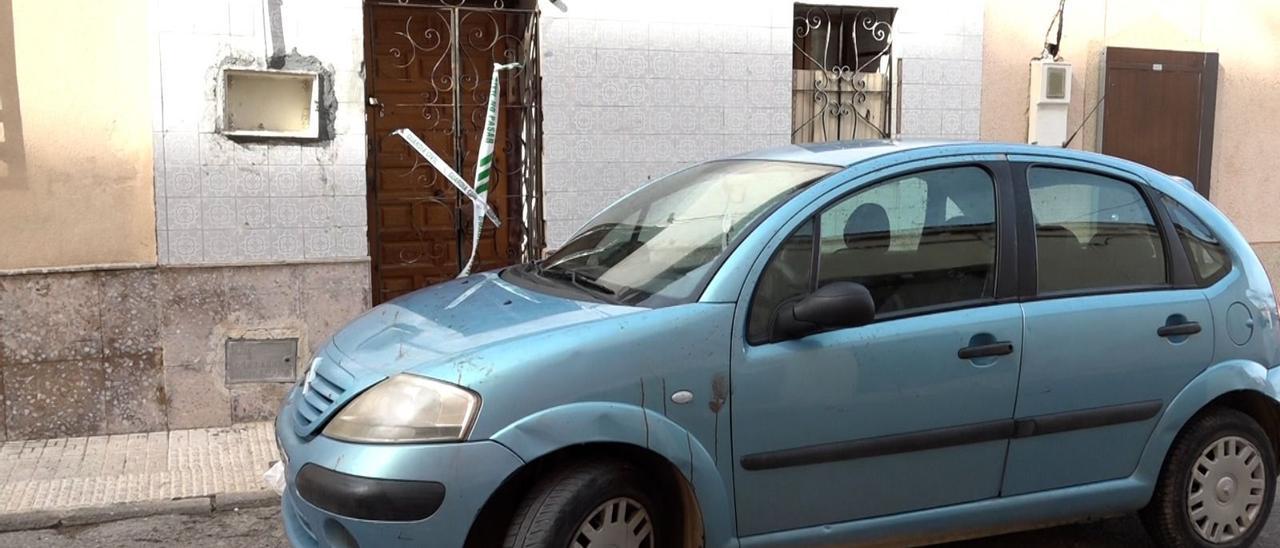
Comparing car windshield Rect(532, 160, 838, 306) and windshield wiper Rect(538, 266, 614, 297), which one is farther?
windshield wiper Rect(538, 266, 614, 297)

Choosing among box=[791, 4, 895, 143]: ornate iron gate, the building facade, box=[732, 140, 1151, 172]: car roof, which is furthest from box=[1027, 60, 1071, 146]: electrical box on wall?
box=[732, 140, 1151, 172]: car roof

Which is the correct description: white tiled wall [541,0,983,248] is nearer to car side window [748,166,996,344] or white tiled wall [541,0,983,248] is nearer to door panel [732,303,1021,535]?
car side window [748,166,996,344]

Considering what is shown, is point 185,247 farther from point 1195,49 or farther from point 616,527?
point 1195,49

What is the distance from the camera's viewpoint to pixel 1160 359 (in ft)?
13.5

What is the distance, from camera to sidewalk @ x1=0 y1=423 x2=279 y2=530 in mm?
5094

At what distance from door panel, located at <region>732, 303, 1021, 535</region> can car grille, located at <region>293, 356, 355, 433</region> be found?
4.06 feet

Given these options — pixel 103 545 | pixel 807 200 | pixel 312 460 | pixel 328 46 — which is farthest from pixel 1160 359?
pixel 328 46

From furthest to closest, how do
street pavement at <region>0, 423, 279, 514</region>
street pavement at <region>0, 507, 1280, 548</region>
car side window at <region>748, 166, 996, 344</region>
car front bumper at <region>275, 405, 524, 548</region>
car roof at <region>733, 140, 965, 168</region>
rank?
street pavement at <region>0, 423, 279, 514</region>
street pavement at <region>0, 507, 1280, 548</region>
car roof at <region>733, 140, 965, 168</region>
car side window at <region>748, 166, 996, 344</region>
car front bumper at <region>275, 405, 524, 548</region>

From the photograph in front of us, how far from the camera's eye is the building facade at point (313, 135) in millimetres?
6215

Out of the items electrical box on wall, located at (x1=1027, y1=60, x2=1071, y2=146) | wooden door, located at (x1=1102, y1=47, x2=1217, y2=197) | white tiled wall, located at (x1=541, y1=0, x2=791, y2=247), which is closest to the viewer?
white tiled wall, located at (x1=541, y1=0, x2=791, y2=247)

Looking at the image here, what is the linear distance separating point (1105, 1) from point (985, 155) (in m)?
5.06

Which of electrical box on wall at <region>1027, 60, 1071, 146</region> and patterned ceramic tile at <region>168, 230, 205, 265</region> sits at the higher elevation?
electrical box on wall at <region>1027, 60, 1071, 146</region>

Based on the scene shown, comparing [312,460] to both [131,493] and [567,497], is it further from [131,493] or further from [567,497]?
[131,493]

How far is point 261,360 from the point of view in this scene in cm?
663
